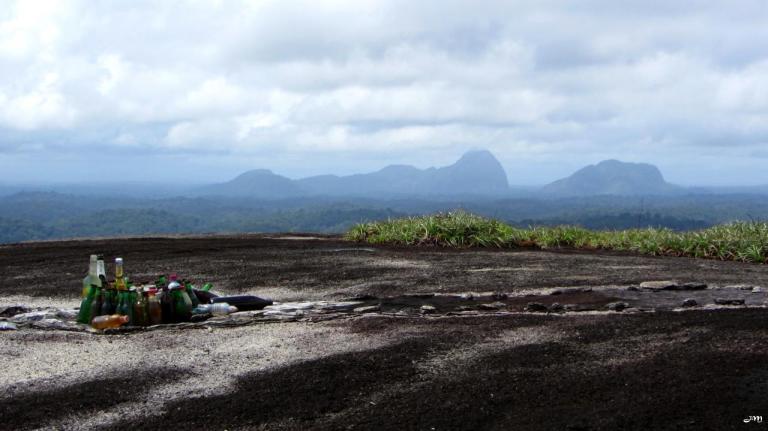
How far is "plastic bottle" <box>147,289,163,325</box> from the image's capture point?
7.96 m

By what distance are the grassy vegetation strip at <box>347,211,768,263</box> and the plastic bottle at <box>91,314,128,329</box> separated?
9.10 m

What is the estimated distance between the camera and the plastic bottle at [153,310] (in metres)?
7.96

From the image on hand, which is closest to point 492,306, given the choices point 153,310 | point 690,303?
point 690,303

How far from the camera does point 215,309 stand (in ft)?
27.3

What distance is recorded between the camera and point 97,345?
277 inches

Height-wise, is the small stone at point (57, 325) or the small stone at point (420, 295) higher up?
the small stone at point (420, 295)

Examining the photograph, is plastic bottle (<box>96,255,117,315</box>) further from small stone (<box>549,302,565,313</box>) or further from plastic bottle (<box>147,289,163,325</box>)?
small stone (<box>549,302,565,313</box>)

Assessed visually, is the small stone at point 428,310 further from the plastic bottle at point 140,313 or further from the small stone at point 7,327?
the small stone at point 7,327

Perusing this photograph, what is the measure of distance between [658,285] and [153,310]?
18.8ft

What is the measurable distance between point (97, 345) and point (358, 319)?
96.5 inches

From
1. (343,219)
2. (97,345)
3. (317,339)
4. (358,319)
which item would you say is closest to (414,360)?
(317,339)

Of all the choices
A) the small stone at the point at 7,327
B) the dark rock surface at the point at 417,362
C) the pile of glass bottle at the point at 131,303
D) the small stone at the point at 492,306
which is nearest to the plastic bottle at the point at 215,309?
the pile of glass bottle at the point at 131,303

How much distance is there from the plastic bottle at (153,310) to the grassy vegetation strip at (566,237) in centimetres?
878

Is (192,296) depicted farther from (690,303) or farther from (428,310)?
(690,303)
